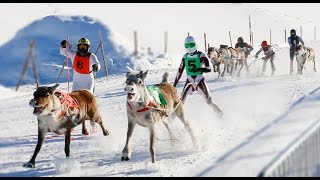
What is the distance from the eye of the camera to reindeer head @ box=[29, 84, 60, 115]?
7.02 metres

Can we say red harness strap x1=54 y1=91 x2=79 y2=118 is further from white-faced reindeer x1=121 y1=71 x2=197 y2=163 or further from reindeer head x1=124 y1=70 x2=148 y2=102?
reindeer head x1=124 y1=70 x2=148 y2=102

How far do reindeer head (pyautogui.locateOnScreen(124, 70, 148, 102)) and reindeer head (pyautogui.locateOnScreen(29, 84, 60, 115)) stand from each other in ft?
3.71

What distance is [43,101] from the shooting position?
7086mm

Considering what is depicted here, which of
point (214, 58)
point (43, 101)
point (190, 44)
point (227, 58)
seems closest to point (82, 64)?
point (190, 44)

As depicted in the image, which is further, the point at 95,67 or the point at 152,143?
the point at 95,67

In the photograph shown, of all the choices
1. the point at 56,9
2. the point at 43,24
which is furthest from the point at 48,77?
the point at 56,9

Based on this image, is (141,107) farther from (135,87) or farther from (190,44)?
(190,44)

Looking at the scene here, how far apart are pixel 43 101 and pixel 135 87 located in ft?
4.34

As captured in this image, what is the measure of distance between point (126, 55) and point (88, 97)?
20620 mm

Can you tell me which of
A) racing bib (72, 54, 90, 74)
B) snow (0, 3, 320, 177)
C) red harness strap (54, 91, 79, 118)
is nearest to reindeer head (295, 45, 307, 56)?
snow (0, 3, 320, 177)

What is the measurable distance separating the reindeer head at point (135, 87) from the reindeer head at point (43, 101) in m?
1.13

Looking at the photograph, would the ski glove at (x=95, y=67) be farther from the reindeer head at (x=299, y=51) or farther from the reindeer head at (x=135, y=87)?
the reindeer head at (x=299, y=51)

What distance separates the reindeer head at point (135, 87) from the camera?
7098 mm

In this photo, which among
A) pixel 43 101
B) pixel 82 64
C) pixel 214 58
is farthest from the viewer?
pixel 214 58
